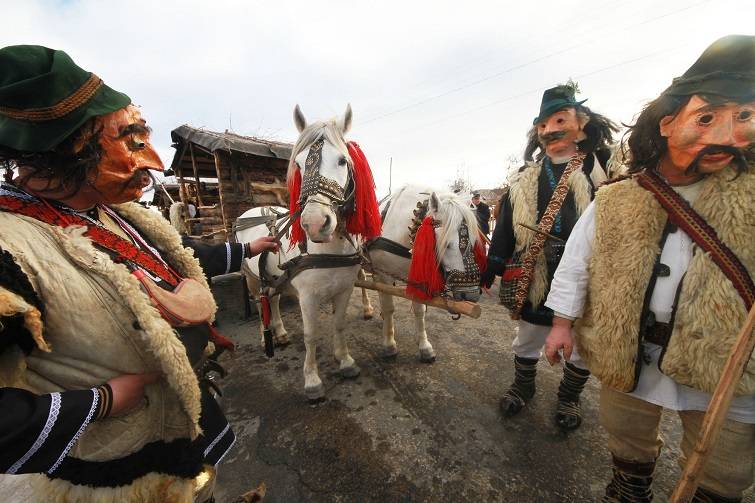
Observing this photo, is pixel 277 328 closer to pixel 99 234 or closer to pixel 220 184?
pixel 99 234

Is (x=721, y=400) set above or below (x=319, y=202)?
below

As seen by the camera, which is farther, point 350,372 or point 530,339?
point 350,372

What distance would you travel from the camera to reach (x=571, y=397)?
2289mm

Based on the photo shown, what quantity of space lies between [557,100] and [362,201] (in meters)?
1.56

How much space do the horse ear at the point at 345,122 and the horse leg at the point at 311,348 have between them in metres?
1.51

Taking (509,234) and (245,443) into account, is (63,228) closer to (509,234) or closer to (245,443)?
(245,443)

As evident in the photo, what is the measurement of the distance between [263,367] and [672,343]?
362 cm

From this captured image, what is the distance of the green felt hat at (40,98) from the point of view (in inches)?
32.1

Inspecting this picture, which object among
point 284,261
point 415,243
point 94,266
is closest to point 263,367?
point 284,261

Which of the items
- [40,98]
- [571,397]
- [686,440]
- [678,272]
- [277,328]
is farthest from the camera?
[277,328]

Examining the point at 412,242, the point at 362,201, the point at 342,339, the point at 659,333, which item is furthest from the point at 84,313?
the point at 342,339

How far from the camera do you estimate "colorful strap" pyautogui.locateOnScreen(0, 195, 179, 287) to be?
888 millimetres

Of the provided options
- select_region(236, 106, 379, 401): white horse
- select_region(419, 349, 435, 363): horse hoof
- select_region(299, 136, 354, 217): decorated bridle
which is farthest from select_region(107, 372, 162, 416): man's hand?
select_region(419, 349, 435, 363): horse hoof

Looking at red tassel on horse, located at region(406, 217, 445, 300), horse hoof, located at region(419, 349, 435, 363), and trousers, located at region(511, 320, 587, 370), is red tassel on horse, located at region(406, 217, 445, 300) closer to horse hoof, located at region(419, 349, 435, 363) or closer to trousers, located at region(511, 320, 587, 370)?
trousers, located at region(511, 320, 587, 370)
